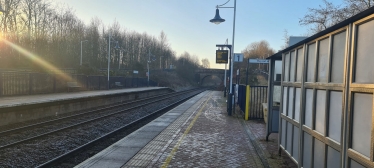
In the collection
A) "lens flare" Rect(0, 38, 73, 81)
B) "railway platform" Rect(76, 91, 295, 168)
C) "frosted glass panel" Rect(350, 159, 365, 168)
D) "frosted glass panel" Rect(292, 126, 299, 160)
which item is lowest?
"railway platform" Rect(76, 91, 295, 168)

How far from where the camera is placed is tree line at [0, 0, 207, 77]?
35531mm

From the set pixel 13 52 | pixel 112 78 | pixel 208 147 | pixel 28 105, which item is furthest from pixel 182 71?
pixel 208 147

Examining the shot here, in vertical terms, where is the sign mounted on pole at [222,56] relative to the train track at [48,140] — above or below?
above

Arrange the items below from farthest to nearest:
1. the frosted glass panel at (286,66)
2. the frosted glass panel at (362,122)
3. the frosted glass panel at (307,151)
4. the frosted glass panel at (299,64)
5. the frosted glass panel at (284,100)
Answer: the frosted glass panel at (284,100)
the frosted glass panel at (286,66)
the frosted glass panel at (299,64)
the frosted glass panel at (307,151)
the frosted glass panel at (362,122)

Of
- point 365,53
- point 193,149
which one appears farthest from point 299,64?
point 193,149

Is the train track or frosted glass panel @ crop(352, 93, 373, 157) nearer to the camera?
frosted glass panel @ crop(352, 93, 373, 157)

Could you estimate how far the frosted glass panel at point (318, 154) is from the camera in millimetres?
4236

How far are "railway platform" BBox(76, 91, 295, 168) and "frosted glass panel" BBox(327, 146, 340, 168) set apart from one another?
2.65 meters

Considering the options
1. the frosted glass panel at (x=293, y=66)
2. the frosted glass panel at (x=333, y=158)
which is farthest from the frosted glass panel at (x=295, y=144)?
the frosted glass panel at (x=333, y=158)

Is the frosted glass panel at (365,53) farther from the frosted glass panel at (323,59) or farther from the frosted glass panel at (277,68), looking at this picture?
the frosted glass panel at (277,68)

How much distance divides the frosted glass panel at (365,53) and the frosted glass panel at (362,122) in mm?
196

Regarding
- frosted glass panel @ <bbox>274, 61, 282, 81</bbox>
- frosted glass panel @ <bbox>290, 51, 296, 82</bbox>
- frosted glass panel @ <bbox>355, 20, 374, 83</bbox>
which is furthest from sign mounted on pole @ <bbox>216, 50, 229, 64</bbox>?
frosted glass panel @ <bbox>355, 20, 374, 83</bbox>

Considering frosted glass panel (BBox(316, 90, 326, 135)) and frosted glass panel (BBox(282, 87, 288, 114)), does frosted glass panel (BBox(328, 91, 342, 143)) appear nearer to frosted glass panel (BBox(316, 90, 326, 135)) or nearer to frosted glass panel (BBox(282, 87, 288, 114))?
frosted glass panel (BBox(316, 90, 326, 135))

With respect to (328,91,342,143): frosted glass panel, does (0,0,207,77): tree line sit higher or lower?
higher
